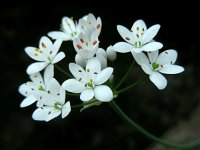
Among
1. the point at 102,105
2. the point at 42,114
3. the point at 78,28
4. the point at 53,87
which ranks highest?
the point at 78,28

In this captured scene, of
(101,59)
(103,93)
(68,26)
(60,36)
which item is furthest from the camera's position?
(68,26)

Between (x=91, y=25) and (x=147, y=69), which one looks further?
(x=91, y=25)

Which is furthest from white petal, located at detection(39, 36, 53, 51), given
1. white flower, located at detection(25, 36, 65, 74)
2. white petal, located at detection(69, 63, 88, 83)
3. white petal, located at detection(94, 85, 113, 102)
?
white petal, located at detection(94, 85, 113, 102)

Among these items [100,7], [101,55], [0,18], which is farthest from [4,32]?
[101,55]

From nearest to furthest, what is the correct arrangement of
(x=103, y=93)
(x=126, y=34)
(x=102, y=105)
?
(x=103, y=93) → (x=126, y=34) → (x=102, y=105)

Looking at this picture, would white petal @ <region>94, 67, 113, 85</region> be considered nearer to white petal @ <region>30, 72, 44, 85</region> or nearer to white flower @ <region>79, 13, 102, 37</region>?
white flower @ <region>79, 13, 102, 37</region>

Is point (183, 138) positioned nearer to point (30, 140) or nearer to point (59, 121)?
point (59, 121)

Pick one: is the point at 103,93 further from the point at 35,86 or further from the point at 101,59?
the point at 35,86

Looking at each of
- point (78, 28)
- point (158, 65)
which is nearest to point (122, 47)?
point (158, 65)
